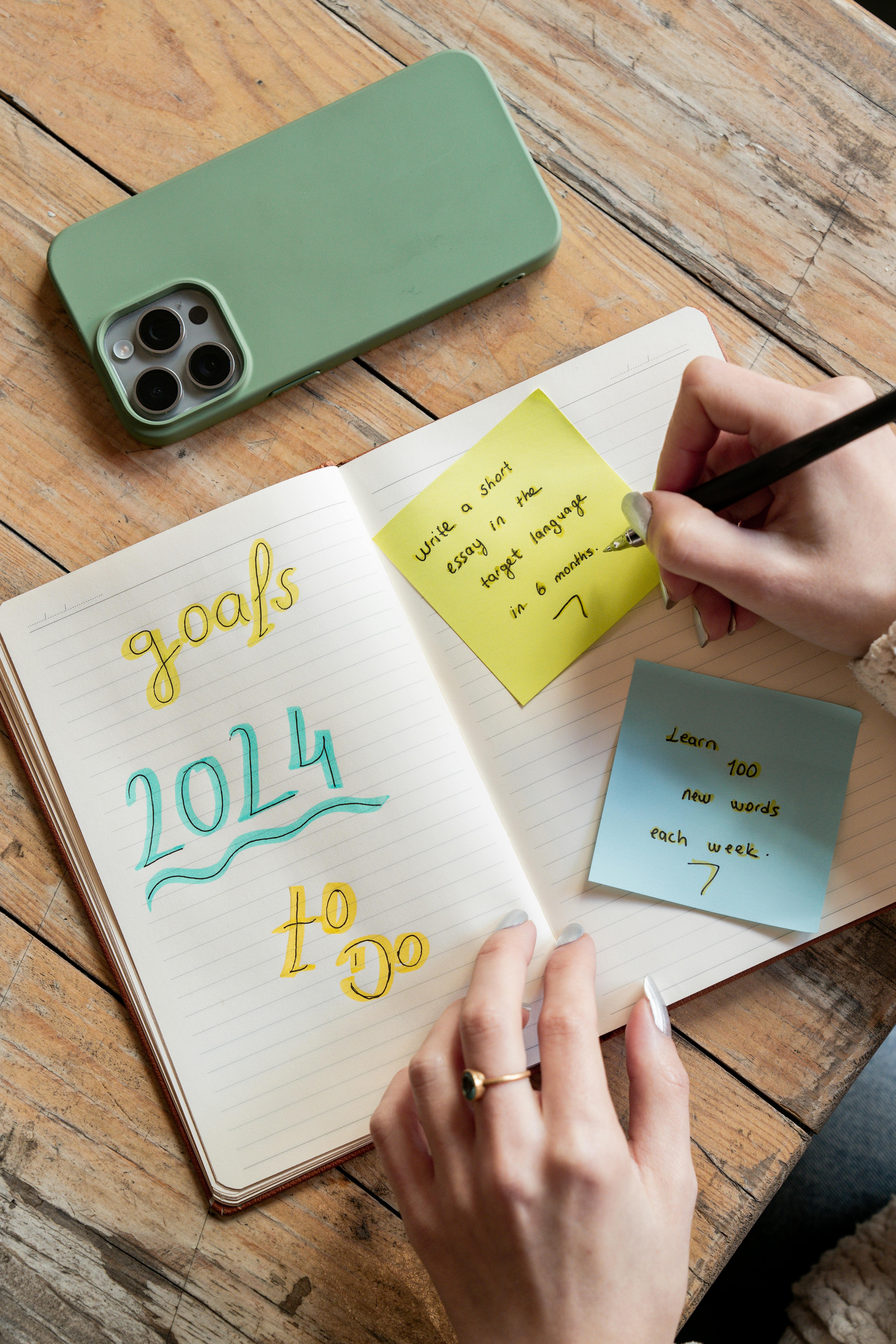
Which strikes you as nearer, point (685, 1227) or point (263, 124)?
point (685, 1227)

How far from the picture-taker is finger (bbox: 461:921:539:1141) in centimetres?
45

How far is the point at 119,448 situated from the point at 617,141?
16.3 inches

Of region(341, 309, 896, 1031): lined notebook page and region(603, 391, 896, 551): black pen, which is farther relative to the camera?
region(341, 309, 896, 1031): lined notebook page

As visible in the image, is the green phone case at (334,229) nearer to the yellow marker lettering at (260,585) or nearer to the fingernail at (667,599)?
the yellow marker lettering at (260,585)

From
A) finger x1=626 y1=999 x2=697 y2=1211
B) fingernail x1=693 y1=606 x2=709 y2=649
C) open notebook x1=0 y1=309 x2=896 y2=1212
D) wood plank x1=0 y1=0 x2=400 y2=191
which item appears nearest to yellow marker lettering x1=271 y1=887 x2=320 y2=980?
open notebook x1=0 y1=309 x2=896 y2=1212

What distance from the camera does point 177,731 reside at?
573 mm

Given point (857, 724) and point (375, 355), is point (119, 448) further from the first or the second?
point (857, 724)

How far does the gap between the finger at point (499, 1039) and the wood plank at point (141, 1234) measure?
178mm

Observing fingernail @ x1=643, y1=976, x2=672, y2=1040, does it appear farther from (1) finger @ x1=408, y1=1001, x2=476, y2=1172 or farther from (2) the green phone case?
(2) the green phone case

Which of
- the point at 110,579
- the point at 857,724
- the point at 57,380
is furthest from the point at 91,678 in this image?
the point at 857,724

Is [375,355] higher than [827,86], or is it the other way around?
[827,86]

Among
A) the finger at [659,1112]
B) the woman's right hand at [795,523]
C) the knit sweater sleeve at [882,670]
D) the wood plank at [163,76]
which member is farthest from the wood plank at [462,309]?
the finger at [659,1112]

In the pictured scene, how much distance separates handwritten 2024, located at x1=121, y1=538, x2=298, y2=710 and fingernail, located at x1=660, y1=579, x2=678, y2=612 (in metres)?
0.25

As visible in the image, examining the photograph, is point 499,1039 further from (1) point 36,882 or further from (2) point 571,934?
(1) point 36,882
